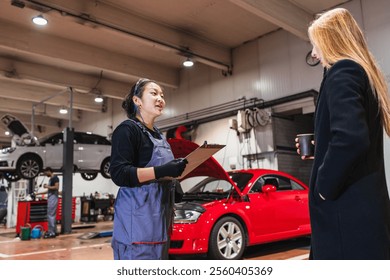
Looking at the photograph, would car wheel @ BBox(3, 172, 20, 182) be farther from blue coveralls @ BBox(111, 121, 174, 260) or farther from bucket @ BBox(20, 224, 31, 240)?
blue coveralls @ BBox(111, 121, 174, 260)

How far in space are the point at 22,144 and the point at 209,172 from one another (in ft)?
23.0

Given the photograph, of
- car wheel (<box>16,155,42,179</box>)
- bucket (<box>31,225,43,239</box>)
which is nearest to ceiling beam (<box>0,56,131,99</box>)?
car wheel (<box>16,155,42,179</box>)

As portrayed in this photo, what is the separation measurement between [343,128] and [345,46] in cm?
36

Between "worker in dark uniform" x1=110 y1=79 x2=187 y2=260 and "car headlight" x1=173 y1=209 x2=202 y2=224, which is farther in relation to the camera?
"car headlight" x1=173 y1=209 x2=202 y2=224

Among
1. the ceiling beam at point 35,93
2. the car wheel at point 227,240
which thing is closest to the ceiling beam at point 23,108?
the ceiling beam at point 35,93

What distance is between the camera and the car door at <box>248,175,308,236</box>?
484 cm

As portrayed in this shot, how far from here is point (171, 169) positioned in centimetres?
152

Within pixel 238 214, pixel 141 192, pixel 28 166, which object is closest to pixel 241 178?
pixel 238 214

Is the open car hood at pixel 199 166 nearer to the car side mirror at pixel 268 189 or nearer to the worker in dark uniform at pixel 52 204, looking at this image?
the car side mirror at pixel 268 189

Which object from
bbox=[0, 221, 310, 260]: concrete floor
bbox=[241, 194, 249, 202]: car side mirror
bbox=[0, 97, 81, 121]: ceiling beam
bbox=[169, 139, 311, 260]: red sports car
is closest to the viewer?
bbox=[169, 139, 311, 260]: red sports car

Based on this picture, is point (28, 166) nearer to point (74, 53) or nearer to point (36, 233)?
point (36, 233)

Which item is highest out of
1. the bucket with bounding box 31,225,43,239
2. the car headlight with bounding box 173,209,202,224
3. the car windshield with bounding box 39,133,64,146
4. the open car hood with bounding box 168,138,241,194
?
the car windshield with bounding box 39,133,64,146

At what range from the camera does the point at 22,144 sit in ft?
29.9
